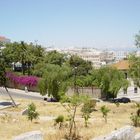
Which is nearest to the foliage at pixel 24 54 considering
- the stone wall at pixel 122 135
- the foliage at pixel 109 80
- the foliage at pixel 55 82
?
the foliage at pixel 109 80

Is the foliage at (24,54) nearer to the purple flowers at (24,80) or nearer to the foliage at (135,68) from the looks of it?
the purple flowers at (24,80)

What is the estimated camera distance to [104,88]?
207 ft

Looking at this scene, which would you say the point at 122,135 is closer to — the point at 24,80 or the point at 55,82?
the point at 55,82

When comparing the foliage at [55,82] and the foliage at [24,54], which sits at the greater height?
the foliage at [24,54]

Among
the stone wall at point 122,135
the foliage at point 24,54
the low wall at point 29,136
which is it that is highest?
the foliage at point 24,54

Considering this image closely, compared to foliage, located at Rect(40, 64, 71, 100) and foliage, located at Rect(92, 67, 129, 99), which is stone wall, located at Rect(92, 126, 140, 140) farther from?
foliage, located at Rect(92, 67, 129, 99)

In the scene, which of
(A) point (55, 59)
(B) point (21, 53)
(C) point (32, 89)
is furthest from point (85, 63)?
(C) point (32, 89)

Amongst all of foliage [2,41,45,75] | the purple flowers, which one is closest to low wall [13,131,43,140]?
the purple flowers

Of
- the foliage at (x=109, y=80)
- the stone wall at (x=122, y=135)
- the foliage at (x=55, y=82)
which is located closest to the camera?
the stone wall at (x=122, y=135)

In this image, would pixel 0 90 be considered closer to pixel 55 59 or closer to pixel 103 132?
pixel 55 59

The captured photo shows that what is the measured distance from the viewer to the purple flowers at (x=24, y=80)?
7350cm

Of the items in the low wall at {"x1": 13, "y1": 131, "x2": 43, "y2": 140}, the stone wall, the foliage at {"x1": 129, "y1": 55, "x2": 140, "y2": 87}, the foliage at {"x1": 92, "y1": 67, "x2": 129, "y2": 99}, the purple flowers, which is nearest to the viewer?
the low wall at {"x1": 13, "y1": 131, "x2": 43, "y2": 140}

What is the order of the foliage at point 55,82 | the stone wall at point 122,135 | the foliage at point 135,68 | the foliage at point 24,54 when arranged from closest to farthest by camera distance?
the stone wall at point 122,135 < the foliage at point 135,68 < the foliage at point 55,82 < the foliage at point 24,54

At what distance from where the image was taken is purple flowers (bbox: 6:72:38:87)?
73500mm
